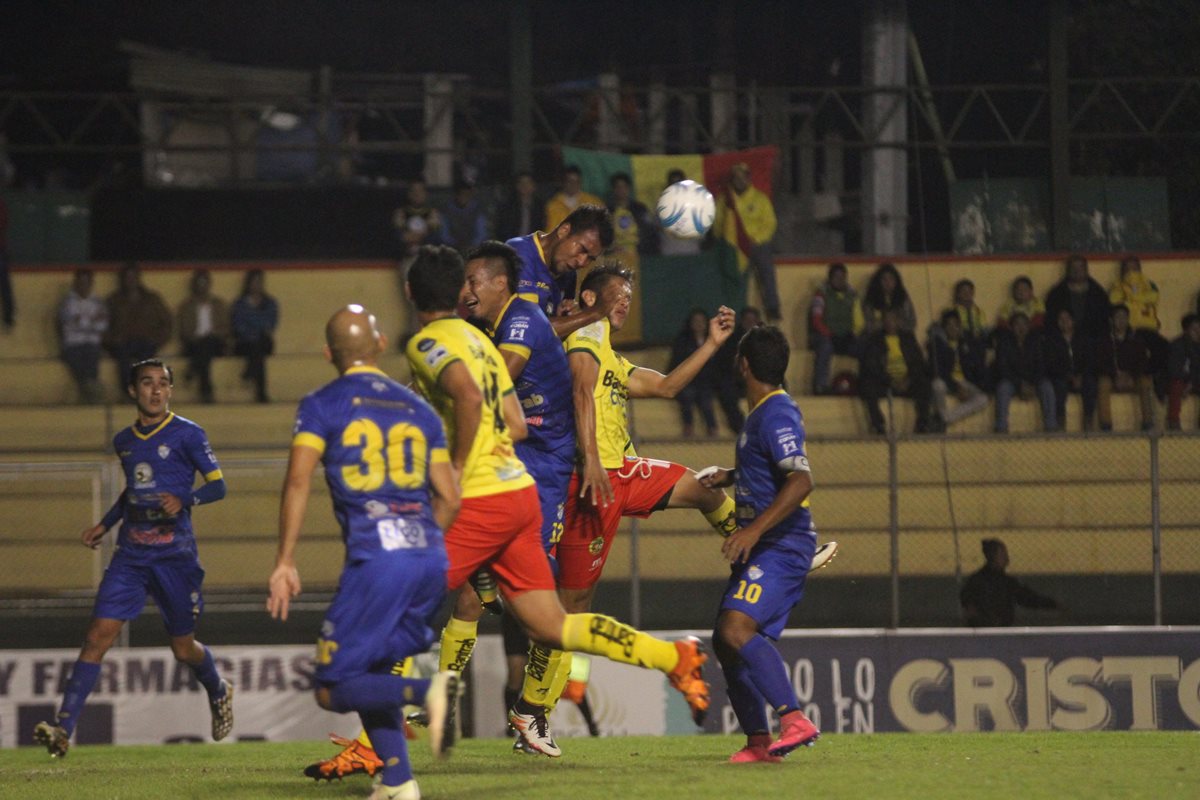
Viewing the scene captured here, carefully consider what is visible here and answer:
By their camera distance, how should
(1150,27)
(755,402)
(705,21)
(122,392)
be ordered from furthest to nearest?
(705,21) → (1150,27) → (122,392) → (755,402)

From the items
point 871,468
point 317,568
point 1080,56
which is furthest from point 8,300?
point 1080,56

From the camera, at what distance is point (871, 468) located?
16.6m

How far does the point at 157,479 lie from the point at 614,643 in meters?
4.65

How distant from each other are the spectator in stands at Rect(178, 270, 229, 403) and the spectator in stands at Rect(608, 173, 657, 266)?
189 inches

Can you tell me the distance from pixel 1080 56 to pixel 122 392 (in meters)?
13.6

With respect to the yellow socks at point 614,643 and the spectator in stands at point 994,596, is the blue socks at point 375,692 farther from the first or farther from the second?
the spectator in stands at point 994,596

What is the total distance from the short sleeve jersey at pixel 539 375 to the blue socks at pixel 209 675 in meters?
3.33

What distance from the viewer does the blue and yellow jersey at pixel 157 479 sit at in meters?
10.4

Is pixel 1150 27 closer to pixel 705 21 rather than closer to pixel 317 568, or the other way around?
pixel 705 21

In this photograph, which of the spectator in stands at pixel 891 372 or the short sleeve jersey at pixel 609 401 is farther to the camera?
the spectator in stands at pixel 891 372

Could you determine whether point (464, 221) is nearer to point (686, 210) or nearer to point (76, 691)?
point (686, 210)

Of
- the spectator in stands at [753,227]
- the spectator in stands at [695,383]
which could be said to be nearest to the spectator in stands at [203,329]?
the spectator in stands at [695,383]

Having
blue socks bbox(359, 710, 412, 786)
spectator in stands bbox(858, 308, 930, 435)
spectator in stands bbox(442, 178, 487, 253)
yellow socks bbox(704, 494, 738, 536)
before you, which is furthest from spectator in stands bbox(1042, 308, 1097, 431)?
blue socks bbox(359, 710, 412, 786)

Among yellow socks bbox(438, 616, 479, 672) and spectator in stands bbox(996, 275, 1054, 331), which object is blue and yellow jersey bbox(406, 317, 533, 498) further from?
spectator in stands bbox(996, 275, 1054, 331)
